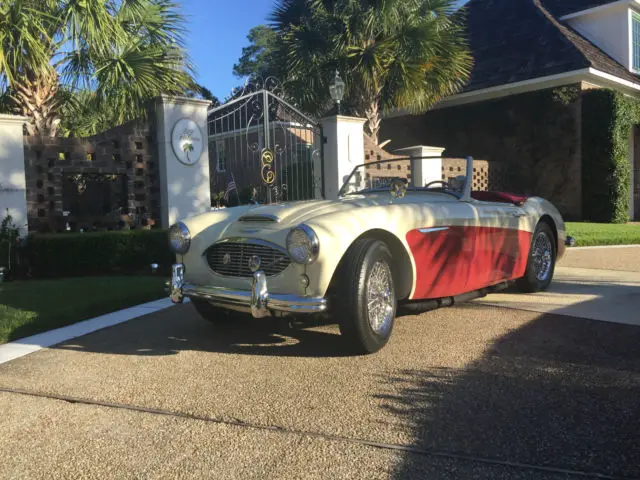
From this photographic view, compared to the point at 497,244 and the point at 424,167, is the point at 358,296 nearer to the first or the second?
the point at 497,244

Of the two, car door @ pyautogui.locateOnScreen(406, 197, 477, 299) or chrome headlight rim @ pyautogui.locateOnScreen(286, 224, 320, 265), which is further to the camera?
car door @ pyautogui.locateOnScreen(406, 197, 477, 299)

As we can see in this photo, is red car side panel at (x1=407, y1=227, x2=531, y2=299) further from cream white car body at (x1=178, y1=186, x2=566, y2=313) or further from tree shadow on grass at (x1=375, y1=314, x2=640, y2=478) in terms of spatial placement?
tree shadow on grass at (x1=375, y1=314, x2=640, y2=478)

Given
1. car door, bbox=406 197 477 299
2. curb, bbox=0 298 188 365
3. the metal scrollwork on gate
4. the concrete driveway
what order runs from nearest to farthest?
the concrete driveway < car door, bbox=406 197 477 299 < curb, bbox=0 298 188 365 < the metal scrollwork on gate

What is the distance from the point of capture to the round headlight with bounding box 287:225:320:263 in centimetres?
375

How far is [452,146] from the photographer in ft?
61.0

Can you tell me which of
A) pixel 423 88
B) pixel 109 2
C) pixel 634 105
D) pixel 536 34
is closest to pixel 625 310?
pixel 109 2

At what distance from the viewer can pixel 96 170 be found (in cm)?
848

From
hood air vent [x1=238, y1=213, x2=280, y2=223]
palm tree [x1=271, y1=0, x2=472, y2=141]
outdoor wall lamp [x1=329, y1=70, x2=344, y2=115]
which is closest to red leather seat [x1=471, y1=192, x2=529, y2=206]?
hood air vent [x1=238, y1=213, x2=280, y2=223]

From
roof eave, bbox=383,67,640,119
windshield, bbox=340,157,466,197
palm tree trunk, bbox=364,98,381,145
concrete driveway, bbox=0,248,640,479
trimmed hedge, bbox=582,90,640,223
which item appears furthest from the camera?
roof eave, bbox=383,67,640,119

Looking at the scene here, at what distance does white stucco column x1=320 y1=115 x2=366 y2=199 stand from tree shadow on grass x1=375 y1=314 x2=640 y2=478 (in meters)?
6.51

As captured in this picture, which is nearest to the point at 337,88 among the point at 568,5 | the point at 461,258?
the point at 461,258

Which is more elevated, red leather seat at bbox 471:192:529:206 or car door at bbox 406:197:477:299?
red leather seat at bbox 471:192:529:206

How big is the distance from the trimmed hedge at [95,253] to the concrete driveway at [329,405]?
10.5ft

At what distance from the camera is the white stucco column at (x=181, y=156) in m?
8.82
